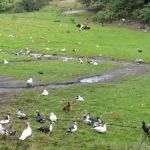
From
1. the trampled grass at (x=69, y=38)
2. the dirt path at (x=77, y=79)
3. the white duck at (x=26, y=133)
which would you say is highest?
the white duck at (x=26, y=133)

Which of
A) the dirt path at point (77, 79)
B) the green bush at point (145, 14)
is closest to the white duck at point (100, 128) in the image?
the dirt path at point (77, 79)

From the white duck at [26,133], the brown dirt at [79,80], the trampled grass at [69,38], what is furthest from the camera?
the trampled grass at [69,38]

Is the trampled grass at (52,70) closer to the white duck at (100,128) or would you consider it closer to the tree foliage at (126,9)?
the white duck at (100,128)

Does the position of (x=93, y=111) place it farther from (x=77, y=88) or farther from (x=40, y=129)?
(x=77, y=88)

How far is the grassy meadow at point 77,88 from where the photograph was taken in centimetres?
2038

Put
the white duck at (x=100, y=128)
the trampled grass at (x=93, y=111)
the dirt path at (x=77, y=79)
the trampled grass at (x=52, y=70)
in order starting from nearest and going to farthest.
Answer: the trampled grass at (x=93, y=111)
the white duck at (x=100, y=128)
the dirt path at (x=77, y=79)
the trampled grass at (x=52, y=70)

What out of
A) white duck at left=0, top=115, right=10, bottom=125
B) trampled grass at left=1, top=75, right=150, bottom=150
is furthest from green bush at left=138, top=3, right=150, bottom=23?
white duck at left=0, top=115, right=10, bottom=125

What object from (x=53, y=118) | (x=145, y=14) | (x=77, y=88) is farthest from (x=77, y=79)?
(x=145, y=14)

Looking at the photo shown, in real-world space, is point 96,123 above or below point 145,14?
above

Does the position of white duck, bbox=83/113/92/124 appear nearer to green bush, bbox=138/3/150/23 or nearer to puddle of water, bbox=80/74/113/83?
puddle of water, bbox=80/74/113/83

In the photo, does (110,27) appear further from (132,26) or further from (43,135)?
(43,135)

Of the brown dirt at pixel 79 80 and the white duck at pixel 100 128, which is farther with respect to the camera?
the brown dirt at pixel 79 80

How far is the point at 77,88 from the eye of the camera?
99.1ft

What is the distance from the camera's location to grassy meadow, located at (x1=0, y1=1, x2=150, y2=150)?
66.8ft
